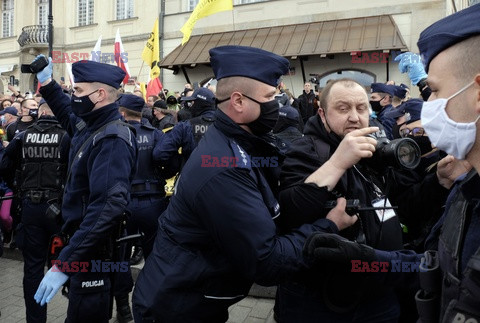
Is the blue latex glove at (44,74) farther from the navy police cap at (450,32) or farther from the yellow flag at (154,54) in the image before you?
the yellow flag at (154,54)

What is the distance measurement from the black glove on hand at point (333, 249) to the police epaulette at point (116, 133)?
5.33ft

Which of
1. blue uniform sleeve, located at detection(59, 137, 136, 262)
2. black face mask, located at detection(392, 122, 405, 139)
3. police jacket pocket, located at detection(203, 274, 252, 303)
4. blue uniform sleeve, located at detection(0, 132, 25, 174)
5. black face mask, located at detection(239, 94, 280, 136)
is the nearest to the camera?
police jacket pocket, located at detection(203, 274, 252, 303)

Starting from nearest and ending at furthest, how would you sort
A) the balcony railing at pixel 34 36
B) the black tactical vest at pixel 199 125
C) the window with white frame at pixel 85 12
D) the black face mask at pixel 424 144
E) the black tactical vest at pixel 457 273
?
the black tactical vest at pixel 457 273 < the black face mask at pixel 424 144 < the black tactical vest at pixel 199 125 < the window with white frame at pixel 85 12 < the balcony railing at pixel 34 36

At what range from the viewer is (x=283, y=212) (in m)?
1.96

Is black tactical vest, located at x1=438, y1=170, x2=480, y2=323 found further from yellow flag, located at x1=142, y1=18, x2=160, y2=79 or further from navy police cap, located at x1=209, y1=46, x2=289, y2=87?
yellow flag, located at x1=142, y1=18, x2=160, y2=79

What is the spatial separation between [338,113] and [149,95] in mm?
8138

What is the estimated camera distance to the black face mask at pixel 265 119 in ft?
6.43

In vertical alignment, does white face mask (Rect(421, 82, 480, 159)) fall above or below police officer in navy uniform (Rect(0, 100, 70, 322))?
above

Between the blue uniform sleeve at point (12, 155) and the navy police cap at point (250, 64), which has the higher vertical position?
the navy police cap at point (250, 64)

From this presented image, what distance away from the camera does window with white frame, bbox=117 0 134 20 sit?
1759 centimetres

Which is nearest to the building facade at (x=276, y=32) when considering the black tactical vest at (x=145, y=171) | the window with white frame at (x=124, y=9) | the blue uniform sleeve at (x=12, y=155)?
the window with white frame at (x=124, y=9)

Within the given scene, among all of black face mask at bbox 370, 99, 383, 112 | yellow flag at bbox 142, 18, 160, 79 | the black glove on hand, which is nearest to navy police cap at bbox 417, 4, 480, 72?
the black glove on hand

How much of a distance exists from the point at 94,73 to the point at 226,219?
200 centimetres

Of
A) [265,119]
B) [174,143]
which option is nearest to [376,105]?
[174,143]
